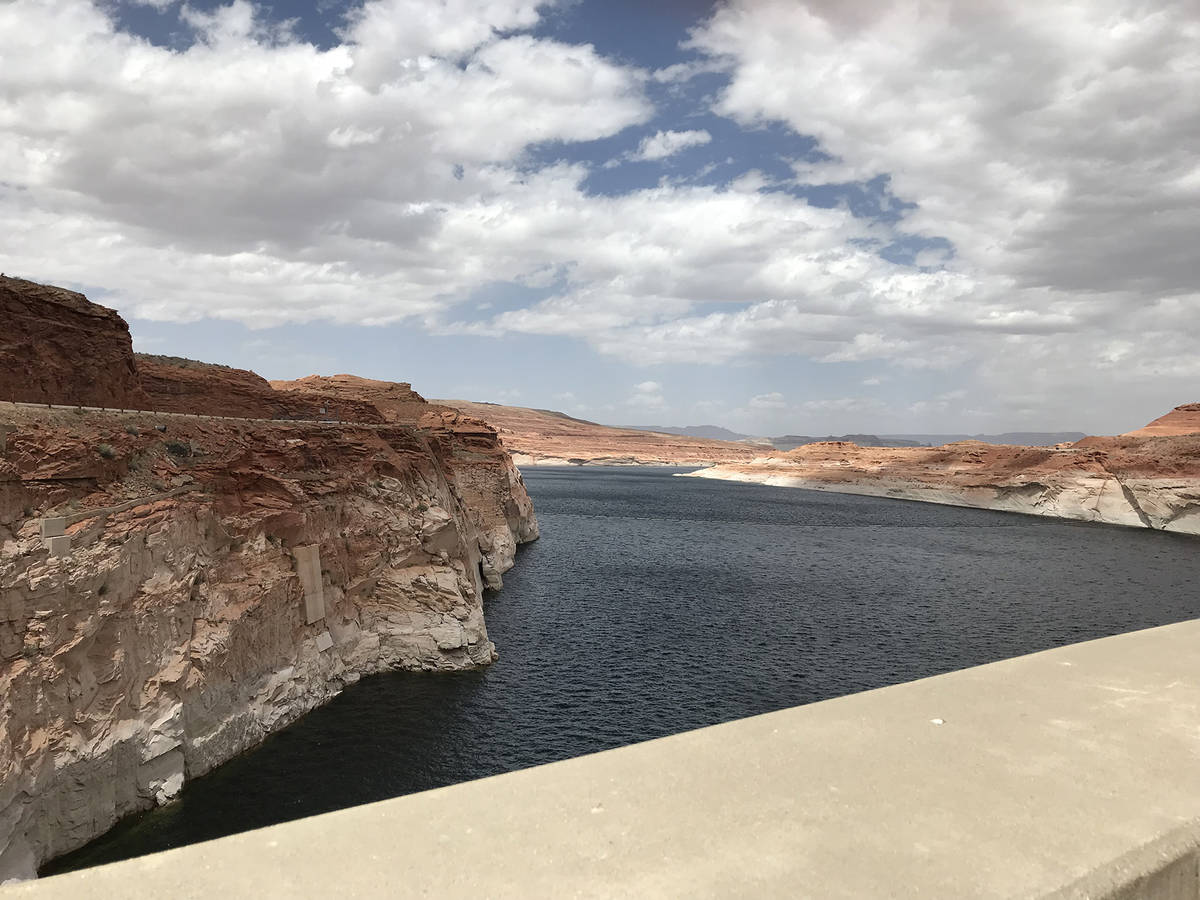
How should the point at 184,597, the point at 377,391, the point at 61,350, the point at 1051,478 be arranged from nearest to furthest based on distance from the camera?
the point at 184,597
the point at 61,350
the point at 377,391
the point at 1051,478

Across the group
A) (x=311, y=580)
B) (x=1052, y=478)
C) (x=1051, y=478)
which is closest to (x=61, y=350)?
Result: (x=311, y=580)

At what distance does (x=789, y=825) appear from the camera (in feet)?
17.4

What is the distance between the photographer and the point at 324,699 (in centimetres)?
2653

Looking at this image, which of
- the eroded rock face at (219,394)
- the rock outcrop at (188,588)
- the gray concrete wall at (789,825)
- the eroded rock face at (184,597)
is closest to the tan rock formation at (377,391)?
the eroded rock face at (219,394)

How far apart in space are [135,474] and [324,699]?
36.5 ft

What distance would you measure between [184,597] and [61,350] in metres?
9.70

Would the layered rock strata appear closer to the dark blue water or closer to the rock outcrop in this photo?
the dark blue water

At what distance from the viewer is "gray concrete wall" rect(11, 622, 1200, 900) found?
4.58 metres

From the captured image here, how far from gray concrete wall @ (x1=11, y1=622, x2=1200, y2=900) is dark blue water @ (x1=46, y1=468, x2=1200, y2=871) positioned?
53.1ft

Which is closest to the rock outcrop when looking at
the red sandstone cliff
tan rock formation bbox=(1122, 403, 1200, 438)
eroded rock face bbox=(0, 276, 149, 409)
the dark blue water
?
the dark blue water

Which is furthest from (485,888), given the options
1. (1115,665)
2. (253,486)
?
(253,486)

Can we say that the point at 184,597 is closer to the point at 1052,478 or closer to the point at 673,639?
the point at 673,639

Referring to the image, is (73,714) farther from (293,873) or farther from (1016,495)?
(1016,495)

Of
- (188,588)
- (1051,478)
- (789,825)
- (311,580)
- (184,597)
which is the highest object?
(789,825)
